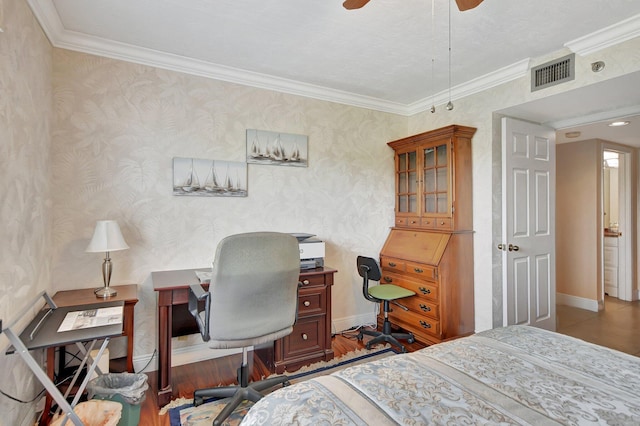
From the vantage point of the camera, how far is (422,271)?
3.02m

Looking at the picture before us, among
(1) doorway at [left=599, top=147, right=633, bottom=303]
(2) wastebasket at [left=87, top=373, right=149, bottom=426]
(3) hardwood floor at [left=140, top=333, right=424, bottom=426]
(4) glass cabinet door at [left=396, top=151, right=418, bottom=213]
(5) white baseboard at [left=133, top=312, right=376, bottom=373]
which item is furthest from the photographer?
(1) doorway at [left=599, top=147, right=633, bottom=303]

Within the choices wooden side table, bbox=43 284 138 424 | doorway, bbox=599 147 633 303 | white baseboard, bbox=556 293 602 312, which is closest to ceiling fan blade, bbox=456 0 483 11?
wooden side table, bbox=43 284 138 424

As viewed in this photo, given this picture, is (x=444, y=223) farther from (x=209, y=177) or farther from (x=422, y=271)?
(x=209, y=177)

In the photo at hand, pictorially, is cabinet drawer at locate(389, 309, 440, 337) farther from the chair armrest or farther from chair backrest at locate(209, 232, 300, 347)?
the chair armrest

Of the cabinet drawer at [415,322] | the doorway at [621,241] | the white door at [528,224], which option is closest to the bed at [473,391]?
the cabinet drawer at [415,322]

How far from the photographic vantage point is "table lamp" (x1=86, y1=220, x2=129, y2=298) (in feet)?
6.84

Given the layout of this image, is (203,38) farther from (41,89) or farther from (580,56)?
(580,56)

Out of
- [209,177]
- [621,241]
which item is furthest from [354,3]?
[621,241]

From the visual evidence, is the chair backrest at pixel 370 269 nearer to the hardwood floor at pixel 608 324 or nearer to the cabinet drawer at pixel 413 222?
the cabinet drawer at pixel 413 222

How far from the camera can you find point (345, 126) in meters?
3.42

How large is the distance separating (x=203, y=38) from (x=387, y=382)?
7.97ft

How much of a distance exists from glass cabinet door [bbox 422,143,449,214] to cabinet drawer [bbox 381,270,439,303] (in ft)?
2.31

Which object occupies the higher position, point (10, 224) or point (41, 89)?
point (41, 89)

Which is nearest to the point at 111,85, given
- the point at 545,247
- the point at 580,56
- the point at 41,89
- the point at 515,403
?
the point at 41,89
